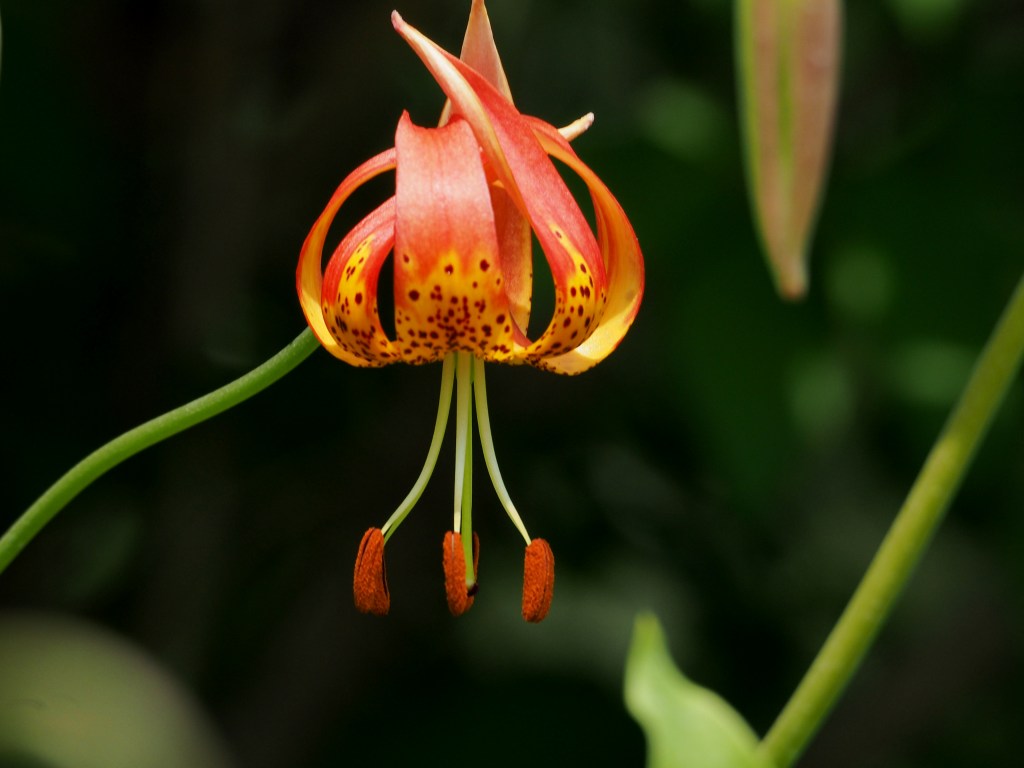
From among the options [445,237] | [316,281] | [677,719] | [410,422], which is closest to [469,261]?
[445,237]

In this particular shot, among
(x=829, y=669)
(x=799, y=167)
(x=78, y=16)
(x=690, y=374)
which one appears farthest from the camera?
(x=78, y=16)

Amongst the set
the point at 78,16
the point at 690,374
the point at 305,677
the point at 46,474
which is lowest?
the point at 305,677

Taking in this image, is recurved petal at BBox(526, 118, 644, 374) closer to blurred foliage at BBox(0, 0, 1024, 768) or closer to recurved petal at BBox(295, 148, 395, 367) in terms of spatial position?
recurved petal at BBox(295, 148, 395, 367)

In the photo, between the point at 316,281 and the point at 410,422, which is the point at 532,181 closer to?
the point at 316,281

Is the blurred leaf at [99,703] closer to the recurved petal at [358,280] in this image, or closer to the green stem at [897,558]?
the recurved petal at [358,280]

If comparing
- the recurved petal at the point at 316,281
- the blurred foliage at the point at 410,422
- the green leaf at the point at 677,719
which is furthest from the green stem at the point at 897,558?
the blurred foliage at the point at 410,422

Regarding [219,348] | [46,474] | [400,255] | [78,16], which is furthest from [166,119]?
[400,255]

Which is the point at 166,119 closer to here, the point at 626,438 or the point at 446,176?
the point at 626,438
